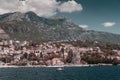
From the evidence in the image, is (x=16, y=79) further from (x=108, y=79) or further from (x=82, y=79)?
(x=108, y=79)

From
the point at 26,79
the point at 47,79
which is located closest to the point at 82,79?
the point at 47,79

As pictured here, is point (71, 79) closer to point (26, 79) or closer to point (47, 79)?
point (47, 79)

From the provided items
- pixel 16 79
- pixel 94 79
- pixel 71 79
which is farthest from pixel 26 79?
pixel 94 79

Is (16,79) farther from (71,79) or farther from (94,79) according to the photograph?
(94,79)

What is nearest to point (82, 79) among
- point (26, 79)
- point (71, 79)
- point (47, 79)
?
point (71, 79)

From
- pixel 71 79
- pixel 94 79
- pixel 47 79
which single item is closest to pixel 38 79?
pixel 47 79

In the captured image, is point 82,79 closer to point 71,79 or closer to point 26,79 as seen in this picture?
point 71,79
